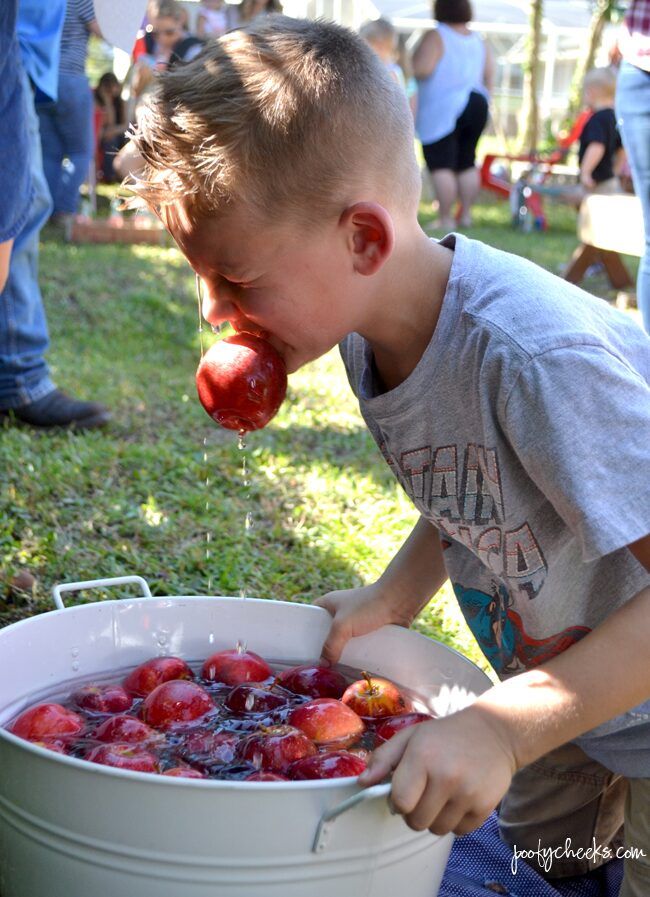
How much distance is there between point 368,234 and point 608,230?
561cm

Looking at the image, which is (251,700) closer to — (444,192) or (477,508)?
(477,508)

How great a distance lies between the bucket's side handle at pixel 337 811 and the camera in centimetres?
126

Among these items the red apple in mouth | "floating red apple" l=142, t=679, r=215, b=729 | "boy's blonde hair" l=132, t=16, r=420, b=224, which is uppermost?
"boy's blonde hair" l=132, t=16, r=420, b=224

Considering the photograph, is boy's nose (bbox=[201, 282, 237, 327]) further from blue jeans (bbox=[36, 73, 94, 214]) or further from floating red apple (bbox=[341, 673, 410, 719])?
blue jeans (bbox=[36, 73, 94, 214])

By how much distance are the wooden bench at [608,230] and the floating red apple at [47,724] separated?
5.07m

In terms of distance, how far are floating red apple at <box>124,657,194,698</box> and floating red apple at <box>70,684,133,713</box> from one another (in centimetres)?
4

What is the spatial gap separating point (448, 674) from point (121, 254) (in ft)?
22.2

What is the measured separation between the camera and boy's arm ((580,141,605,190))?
10.7 m

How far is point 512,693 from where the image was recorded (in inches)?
→ 56.7

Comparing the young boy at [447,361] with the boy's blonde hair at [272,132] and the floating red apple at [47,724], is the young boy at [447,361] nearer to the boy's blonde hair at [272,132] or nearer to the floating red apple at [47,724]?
the boy's blonde hair at [272,132]

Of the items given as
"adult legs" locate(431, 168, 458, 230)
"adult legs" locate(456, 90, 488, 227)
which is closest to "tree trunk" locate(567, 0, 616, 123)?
"adult legs" locate(456, 90, 488, 227)

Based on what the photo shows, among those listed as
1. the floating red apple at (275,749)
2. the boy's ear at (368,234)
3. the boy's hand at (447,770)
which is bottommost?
the floating red apple at (275,749)

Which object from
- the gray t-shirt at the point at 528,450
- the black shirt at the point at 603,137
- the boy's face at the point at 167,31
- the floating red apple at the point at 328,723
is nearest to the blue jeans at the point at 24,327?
the gray t-shirt at the point at 528,450

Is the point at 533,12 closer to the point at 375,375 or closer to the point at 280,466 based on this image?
the point at 280,466
